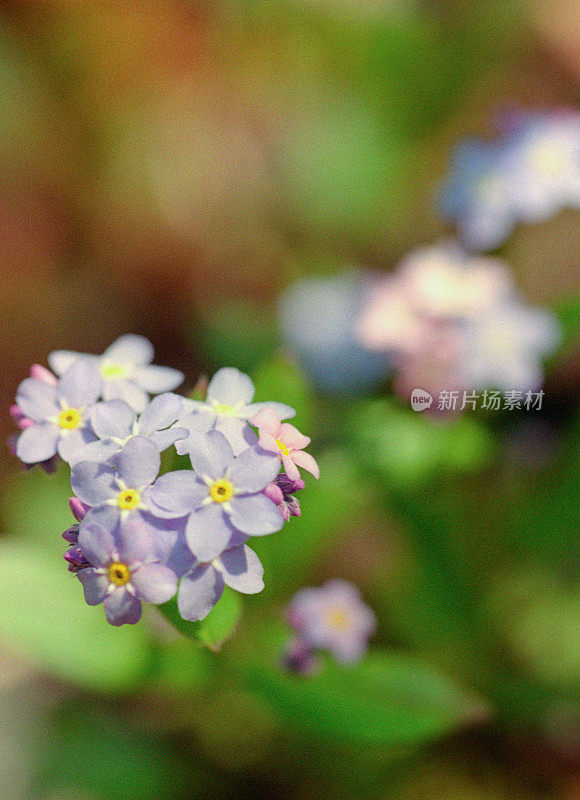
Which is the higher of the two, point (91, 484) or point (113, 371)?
point (113, 371)

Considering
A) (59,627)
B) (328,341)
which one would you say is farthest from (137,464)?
(328,341)

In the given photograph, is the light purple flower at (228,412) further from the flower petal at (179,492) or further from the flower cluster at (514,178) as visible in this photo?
the flower cluster at (514,178)

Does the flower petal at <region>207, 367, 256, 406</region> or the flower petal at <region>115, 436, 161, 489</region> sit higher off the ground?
the flower petal at <region>207, 367, 256, 406</region>

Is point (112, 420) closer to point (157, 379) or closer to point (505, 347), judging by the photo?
point (157, 379)

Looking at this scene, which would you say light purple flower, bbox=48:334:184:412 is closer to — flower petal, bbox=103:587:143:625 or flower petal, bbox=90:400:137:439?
flower petal, bbox=90:400:137:439

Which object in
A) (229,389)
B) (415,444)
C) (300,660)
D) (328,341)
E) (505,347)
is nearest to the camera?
(229,389)

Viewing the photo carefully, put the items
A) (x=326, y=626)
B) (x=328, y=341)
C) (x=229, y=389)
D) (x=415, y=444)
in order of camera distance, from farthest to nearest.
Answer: (x=328, y=341), (x=415, y=444), (x=326, y=626), (x=229, y=389)

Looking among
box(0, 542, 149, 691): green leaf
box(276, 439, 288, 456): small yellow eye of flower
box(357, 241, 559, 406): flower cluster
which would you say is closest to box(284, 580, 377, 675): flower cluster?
box(0, 542, 149, 691): green leaf
